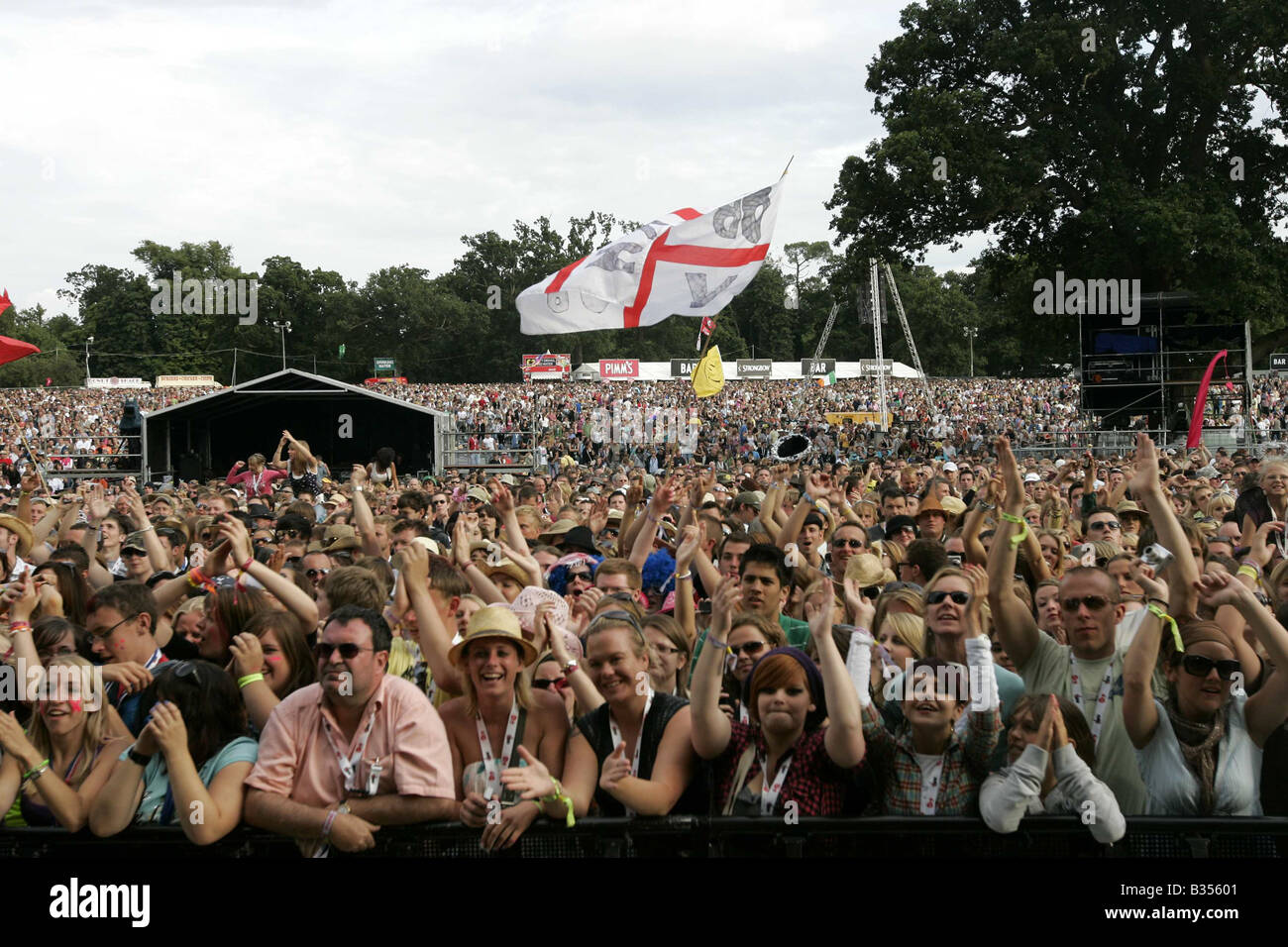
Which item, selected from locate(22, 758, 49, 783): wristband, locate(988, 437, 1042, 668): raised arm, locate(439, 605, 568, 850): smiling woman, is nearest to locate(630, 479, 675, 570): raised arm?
locate(988, 437, 1042, 668): raised arm

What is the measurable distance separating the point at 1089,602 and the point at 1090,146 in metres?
28.1

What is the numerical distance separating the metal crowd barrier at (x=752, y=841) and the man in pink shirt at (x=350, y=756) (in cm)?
8

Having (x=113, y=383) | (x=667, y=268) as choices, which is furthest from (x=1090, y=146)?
(x=113, y=383)

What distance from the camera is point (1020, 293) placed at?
107 feet

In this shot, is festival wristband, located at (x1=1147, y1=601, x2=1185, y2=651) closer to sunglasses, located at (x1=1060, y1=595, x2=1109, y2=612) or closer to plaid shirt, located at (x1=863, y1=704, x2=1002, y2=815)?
sunglasses, located at (x1=1060, y1=595, x2=1109, y2=612)

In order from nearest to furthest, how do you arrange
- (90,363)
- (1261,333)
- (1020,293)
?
(1261,333) < (1020,293) < (90,363)

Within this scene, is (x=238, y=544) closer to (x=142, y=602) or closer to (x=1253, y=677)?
(x=142, y=602)

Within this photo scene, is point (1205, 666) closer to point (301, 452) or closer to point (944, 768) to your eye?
point (944, 768)

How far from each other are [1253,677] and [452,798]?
9.02 ft

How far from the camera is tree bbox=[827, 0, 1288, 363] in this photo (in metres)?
27.7

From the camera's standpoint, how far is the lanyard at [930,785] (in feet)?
11.9

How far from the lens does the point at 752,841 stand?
356 centimetres

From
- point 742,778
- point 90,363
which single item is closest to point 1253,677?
point 742,778

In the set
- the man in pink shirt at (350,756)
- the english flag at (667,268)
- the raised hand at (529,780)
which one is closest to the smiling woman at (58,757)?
the man in pink shirt at (350,756)
